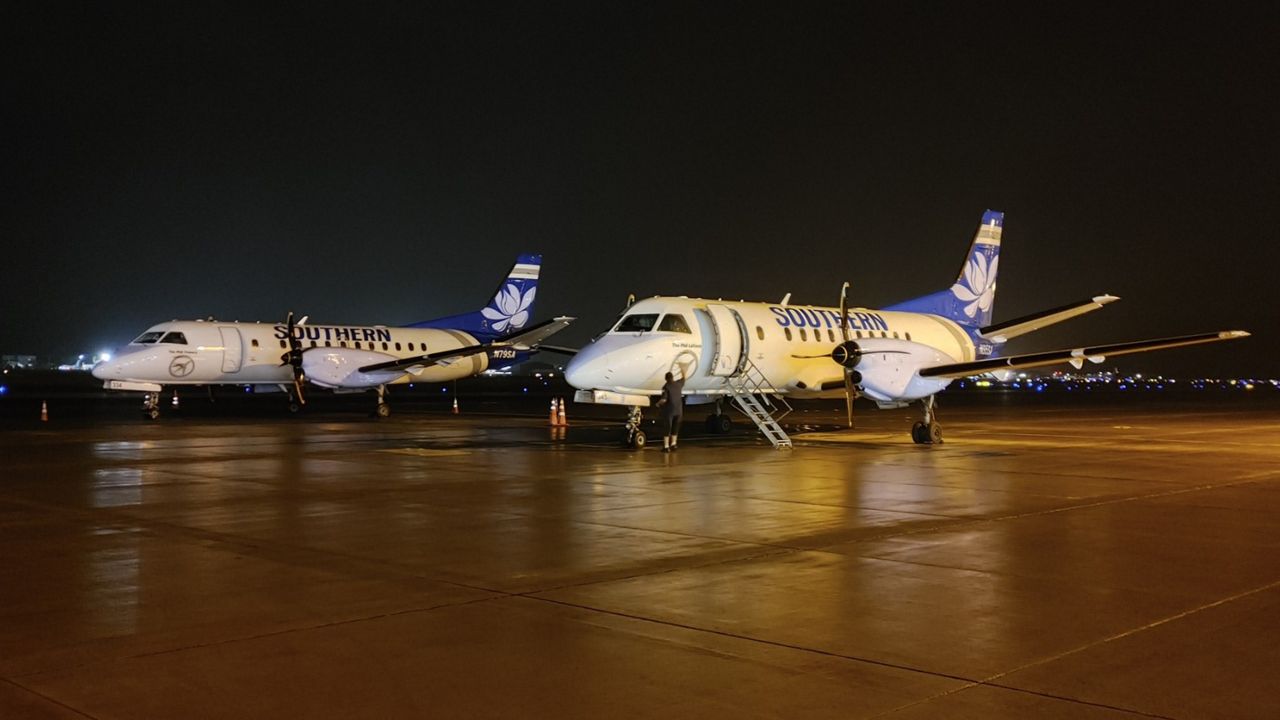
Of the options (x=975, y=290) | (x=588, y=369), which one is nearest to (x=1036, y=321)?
Answer: (x=975, y=290)

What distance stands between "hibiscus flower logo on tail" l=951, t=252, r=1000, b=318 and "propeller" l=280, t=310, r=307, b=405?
19961 mm

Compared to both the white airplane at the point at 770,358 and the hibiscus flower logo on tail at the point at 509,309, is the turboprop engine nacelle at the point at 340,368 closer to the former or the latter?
the hibiscus flower logo on tail at the point at 509,309

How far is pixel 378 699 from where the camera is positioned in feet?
→ 16.1

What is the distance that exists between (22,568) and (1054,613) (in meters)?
7.53

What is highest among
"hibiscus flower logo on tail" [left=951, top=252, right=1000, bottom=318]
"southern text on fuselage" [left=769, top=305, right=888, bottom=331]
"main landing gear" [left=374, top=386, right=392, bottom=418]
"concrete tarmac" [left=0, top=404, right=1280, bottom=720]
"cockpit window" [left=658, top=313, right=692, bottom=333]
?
"hibiscus flower logo on tail" [left=951, top=252, right=1000, bottom=318]

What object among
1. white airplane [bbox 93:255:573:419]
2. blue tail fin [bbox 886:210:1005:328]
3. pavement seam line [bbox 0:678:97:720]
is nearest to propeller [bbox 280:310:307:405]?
white airplane [bbox 93:255:573:419]

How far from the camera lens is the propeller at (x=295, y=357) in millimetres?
32688

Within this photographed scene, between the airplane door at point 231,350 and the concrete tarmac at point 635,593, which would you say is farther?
the airplane door at point 231,350

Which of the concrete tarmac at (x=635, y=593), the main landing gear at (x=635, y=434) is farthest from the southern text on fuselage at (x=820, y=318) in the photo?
the concrete tarmac at (x=635, y=593)

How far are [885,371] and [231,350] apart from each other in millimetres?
20528

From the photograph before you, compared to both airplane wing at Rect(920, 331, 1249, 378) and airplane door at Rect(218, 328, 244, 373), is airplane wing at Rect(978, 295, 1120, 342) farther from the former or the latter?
airplane door at Rect(218, 328, 244, 373)

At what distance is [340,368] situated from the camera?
32719 mm

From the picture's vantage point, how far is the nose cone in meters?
19.5

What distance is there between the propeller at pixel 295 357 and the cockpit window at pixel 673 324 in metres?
16.3
